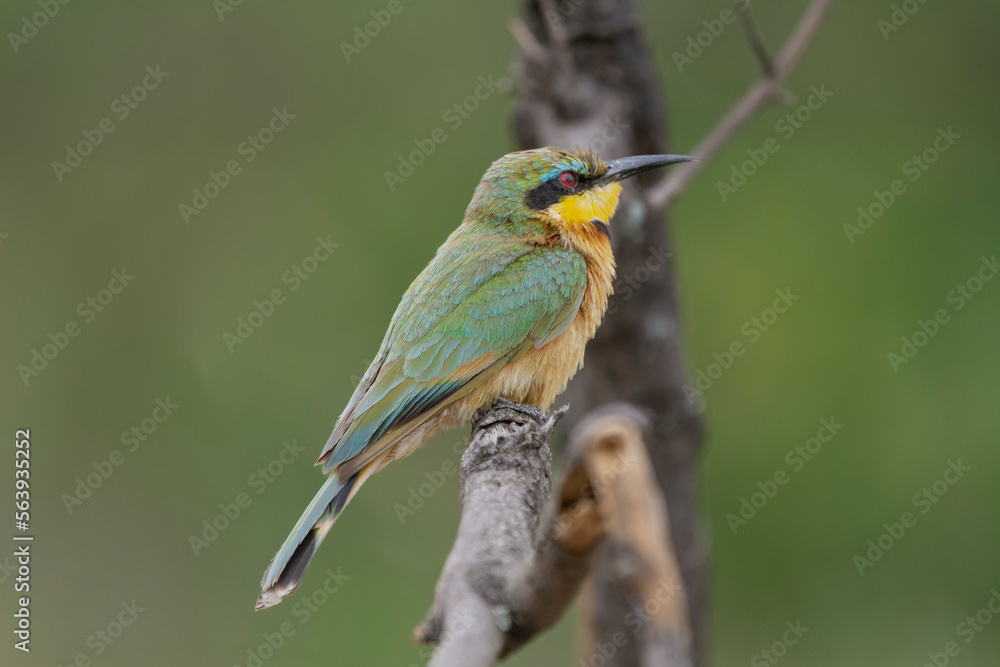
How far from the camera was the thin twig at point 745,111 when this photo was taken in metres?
3.85

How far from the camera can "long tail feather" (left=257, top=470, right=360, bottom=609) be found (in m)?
2.74

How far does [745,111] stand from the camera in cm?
398

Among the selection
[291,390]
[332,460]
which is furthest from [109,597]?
[332,460]
